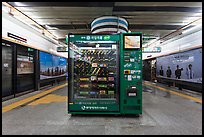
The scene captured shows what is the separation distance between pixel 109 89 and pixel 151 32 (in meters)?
6.07

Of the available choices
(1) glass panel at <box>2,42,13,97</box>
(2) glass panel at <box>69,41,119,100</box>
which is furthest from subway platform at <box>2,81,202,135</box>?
(1) glass panel at <box>2,42,13,97</box>

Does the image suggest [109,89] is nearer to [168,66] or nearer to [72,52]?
[72,52]

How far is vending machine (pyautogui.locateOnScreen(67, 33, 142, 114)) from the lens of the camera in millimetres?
3656

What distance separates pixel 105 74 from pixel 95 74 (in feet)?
0.88

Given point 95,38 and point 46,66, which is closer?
point 95,38

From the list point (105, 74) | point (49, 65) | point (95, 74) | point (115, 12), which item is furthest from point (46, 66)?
point (105, 74)

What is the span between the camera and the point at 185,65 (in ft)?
25.4

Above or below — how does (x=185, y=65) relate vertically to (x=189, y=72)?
above

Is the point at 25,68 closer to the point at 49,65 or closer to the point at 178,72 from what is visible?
the point at 49,65

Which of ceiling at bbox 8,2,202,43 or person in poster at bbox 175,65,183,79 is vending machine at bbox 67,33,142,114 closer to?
ceiling at bbox 8,2,202,43

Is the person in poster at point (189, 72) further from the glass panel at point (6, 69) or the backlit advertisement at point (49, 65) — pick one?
the glass panel at point (6, 69)

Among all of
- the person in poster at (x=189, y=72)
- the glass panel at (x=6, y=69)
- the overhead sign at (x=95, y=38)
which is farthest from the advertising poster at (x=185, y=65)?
the glass panel at (x=6, y=69)

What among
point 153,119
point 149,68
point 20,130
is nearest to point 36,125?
point 20,130

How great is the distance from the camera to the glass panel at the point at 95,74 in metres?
3.93
